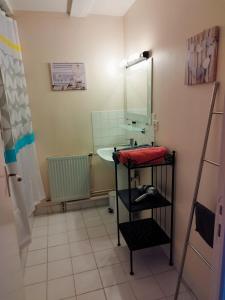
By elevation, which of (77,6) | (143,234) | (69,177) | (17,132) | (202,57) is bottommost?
(143,234)

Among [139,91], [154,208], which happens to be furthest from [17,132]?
[154,208]

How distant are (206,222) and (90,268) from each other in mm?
1217

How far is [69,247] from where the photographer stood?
2307 millimetres

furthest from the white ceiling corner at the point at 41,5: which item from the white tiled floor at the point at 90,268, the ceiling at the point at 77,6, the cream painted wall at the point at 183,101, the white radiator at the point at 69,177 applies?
the white tiled floor at the point at 90,268

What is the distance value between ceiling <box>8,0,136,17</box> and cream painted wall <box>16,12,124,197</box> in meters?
0.09

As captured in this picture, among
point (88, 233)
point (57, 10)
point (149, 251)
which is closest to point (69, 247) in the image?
point (88, 233)

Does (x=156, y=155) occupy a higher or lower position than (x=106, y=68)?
lower

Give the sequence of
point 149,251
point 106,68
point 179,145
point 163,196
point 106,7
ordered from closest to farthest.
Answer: point 179,145 → point 163,196 → point 149,251 → point 106,7 → point 106,68

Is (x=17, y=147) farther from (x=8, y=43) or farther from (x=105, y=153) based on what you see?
(x=105, y=153)

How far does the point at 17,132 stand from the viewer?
2035 millimetres

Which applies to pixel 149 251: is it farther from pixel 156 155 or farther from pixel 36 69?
pixel 36 69

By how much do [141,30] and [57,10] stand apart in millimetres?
1042

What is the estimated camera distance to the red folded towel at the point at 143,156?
179 centimetres

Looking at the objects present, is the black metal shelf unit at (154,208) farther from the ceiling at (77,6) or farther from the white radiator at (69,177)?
the ceiling at (77,6)
